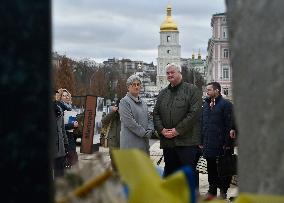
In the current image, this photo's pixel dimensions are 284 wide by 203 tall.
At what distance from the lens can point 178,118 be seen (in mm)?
6297

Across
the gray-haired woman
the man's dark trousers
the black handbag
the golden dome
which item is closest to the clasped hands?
the gray-haired woman

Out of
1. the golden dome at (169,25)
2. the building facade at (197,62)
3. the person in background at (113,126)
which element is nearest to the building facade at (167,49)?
the golden dome at (169,25)

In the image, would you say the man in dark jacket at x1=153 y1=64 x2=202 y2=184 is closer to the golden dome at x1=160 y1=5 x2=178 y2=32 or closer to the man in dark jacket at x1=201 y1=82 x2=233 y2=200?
the man in dark jacket at x1=201 y1=82 x2=233 y2=200

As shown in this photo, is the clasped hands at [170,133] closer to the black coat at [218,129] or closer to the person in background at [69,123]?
the black coat at [218,129]

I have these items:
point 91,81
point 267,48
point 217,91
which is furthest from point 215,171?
point 91,81

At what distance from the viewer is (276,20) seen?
4.03 feet

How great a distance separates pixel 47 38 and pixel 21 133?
159mm

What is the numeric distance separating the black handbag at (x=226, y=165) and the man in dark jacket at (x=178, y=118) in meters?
0.82

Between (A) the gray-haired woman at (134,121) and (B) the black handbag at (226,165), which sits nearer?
(A) the gray-haired woman at (134,121)

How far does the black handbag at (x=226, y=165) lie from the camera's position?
7043 millimetres

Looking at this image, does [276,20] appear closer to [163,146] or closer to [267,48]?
[267,48]

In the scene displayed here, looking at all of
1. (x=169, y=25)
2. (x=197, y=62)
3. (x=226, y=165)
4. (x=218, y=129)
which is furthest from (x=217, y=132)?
(x=197, y=62)

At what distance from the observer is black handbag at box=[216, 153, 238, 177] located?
704cm

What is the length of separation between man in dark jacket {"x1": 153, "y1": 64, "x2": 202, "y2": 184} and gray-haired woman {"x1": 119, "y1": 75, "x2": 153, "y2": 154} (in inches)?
5.9
